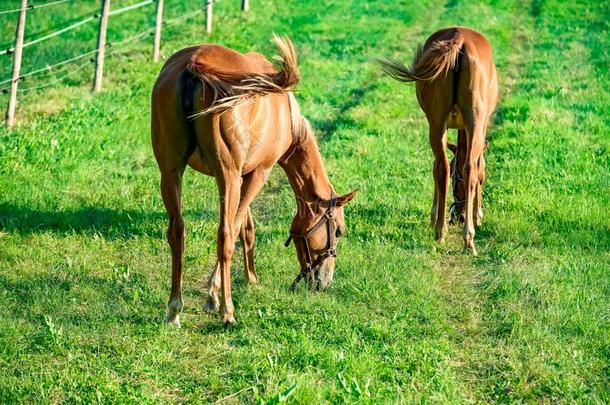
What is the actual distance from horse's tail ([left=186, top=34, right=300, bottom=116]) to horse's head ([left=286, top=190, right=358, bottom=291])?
1.39m

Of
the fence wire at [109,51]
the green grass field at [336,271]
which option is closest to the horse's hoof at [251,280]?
the green grass field at [336,271]

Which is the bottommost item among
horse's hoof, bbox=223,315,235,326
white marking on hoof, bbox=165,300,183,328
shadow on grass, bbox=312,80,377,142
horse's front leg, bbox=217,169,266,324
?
shadow on grass, bbox=312,80,377,142

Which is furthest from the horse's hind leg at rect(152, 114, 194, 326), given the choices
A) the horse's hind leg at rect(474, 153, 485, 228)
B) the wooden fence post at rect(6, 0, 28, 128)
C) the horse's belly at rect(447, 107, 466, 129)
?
the wooden fence post at rect(6, 0, 28, 128)

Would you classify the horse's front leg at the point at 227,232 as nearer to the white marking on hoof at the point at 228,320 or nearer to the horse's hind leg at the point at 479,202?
the white marking on hoof at the point at 228,320

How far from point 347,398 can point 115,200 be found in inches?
174

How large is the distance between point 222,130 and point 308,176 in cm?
142

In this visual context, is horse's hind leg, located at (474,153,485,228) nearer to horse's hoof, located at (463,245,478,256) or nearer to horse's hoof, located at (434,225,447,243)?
horse's hoof, located at (434,225,447,243)

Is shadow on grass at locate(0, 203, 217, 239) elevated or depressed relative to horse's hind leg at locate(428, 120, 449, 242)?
depressed

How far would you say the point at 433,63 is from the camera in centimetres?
766

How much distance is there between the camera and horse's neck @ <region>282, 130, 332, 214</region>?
23.4 feet

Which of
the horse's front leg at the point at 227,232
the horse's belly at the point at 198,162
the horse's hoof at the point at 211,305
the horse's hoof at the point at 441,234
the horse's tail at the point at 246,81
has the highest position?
the horse's tail at the point at 246,81

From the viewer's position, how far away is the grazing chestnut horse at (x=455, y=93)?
774 cm

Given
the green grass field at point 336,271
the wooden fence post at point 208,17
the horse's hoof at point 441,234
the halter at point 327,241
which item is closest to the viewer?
the green grass field at point 336,271

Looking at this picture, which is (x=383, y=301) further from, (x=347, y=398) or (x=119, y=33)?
(x=119, y=33)
